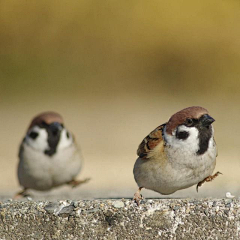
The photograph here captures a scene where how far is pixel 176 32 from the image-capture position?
10.9 m

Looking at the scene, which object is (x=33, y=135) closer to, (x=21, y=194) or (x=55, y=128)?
(x=55, y=128)

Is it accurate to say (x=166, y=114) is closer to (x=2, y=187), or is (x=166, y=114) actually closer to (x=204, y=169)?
(x=2, y=187)

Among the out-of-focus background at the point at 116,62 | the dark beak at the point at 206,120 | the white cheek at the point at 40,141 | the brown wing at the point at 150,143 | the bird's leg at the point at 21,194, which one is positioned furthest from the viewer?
the out-of-focus background at the point at 116,62

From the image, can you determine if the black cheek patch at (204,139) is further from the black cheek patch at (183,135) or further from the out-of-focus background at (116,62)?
the out-of-focus background at (116,62)

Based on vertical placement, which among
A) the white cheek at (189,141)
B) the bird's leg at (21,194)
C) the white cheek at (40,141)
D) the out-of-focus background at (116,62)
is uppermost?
the out-of-focus background at (116,62)

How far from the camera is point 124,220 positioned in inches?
128

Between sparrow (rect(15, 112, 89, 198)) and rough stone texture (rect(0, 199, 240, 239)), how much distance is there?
7.32 feet

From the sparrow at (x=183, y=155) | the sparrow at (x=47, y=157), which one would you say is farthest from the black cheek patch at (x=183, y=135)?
the sparrow at (x=47, y=157)

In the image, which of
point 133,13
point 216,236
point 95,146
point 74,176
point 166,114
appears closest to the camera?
point 216,236

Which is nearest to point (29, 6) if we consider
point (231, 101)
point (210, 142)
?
point (231, 101)

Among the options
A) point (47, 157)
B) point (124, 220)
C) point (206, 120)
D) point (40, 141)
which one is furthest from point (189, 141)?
point (40, 141)

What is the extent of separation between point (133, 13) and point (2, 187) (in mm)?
5278

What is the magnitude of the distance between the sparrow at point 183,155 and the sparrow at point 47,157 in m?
1.80

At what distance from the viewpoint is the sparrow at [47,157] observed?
559 cm
